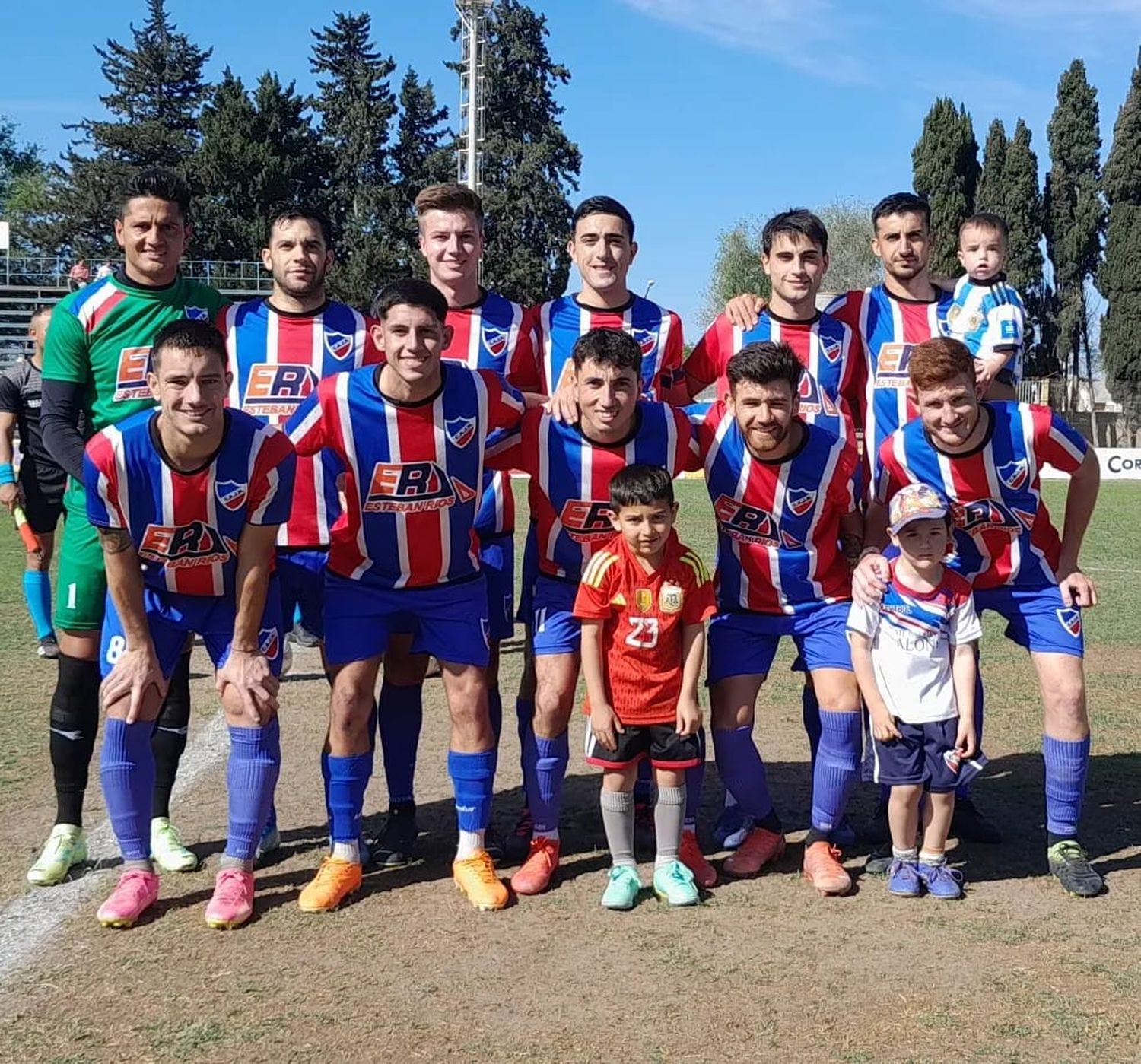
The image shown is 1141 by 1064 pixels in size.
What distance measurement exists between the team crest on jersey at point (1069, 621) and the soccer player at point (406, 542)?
2.03m

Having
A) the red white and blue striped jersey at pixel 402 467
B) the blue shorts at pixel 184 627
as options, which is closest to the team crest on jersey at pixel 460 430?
the red white and blue striped jersey at pixel 402 467

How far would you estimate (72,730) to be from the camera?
4.42 m

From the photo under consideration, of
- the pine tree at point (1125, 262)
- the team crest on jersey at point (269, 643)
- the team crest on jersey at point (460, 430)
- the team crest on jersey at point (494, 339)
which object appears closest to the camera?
the team crest on jersey at point (269, 643)

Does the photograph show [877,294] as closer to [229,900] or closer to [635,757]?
[635,757]

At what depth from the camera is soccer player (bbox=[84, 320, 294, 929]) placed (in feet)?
12.8

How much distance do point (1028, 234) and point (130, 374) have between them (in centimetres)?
4486

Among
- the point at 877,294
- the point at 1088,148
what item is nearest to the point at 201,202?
the point at 1088,148

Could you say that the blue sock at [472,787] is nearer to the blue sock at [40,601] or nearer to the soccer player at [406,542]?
the soccer player at [406,542]

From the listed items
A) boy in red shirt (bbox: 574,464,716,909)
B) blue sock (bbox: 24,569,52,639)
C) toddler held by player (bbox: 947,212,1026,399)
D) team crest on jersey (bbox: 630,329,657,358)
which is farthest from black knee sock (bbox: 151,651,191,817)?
blue sock (bbox: 24,569,52,639)

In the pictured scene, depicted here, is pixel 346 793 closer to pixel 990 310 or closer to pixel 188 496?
pixel 188 496

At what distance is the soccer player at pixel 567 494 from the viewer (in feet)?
14.3

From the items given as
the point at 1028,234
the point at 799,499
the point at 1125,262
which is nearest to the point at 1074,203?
the point at 1028,234

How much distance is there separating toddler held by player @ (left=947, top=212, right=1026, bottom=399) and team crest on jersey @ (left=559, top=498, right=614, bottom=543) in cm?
155

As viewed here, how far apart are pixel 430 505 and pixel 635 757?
1.10 metres
